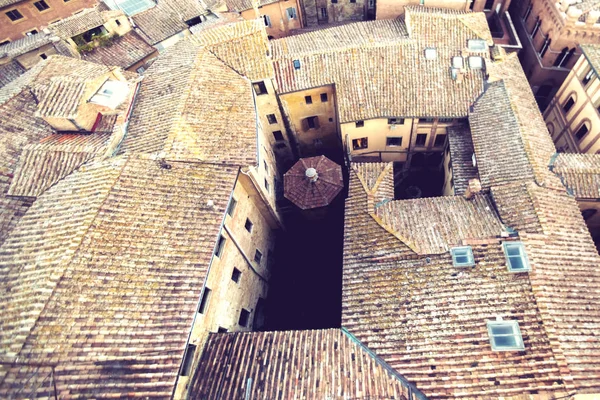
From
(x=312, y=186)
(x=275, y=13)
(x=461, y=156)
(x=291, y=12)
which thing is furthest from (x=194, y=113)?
(x=291, y=12)

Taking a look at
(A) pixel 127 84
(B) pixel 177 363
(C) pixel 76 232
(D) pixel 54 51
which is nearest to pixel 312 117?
(A) pixel 127 84

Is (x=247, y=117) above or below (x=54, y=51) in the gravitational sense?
below

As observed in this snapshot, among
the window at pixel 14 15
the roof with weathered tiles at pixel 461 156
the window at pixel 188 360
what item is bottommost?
the window at pixel 188 360

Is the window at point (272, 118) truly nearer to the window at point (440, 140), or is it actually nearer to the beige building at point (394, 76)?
the beige building at point (394, 76)

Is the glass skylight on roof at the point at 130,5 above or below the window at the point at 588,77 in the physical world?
above

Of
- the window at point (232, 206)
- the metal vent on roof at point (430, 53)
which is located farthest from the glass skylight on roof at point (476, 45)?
the window at point (232, 206)

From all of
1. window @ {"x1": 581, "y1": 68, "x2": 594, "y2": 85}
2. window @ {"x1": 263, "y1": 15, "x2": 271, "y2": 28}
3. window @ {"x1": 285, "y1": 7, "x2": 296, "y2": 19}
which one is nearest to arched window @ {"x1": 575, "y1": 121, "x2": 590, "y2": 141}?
window @ {"x1": 581, "y1": 68, "x2": 594, "y2": 85}

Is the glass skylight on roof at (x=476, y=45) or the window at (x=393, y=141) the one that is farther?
the window at (x=393, y=141)

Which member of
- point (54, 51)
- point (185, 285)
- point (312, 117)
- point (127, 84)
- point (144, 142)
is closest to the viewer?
point (185, 285)

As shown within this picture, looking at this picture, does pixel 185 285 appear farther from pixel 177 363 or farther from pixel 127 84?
pixel 127 84

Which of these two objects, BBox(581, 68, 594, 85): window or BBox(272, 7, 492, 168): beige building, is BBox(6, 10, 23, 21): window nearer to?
BBox(272, 7, 492, 168): beige building
